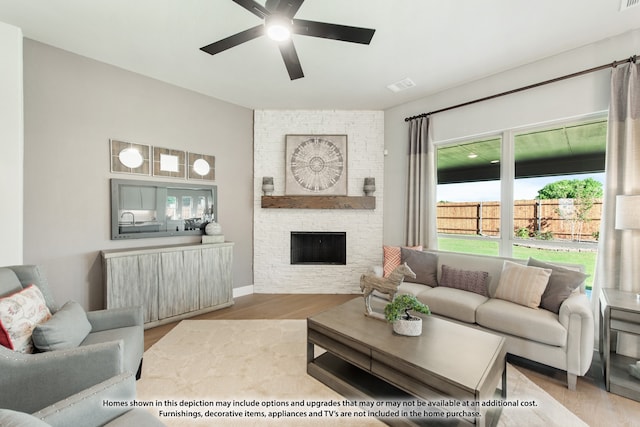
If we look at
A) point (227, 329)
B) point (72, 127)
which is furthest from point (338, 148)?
point (72, 127)

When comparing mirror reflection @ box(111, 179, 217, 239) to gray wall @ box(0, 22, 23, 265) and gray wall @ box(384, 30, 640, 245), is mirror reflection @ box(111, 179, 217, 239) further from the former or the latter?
gray wall @ box(384, 30, 640, 245)

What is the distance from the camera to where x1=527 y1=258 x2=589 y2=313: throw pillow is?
2244mm

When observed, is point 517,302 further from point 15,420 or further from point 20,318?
point 20,318

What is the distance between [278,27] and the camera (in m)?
1.80

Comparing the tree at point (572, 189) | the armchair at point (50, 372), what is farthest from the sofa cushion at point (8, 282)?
the tree at point (572, 189)

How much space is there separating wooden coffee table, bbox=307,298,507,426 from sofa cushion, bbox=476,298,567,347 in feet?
1.91

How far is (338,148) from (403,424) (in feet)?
11.7

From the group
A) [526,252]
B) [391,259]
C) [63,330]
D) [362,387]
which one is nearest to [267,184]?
[391,259]

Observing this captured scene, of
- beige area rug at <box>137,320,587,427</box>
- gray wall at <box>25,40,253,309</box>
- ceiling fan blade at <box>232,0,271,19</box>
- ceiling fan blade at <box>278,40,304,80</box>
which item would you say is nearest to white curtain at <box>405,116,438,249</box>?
beige area rug at <box>137,320,587,427</box>

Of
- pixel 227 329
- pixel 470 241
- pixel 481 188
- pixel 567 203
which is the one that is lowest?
pixel 227 329

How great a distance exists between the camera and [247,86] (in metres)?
3.51

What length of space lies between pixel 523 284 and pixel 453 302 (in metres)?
0.63

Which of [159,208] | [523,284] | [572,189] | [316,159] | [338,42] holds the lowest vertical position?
[523,284]

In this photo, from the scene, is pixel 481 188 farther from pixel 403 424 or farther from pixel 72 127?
pixel 72 127
